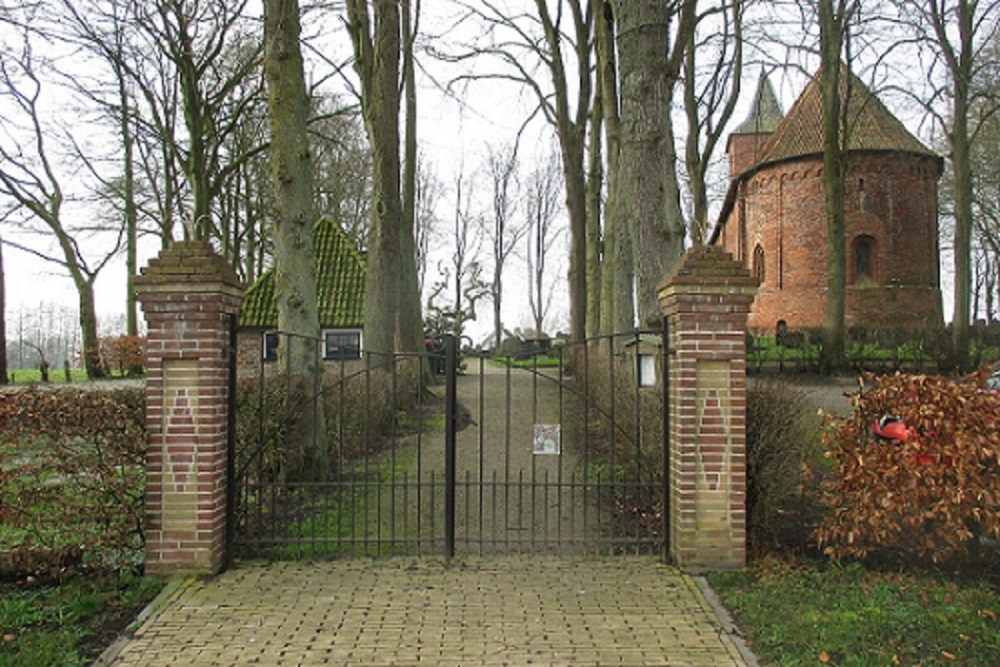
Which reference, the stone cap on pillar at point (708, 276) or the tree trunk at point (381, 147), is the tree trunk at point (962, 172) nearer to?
the tree trunk at point (381, 147)

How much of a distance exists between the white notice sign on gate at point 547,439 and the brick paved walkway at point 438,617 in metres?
0.94

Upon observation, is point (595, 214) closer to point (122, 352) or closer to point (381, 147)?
point (381, 147)

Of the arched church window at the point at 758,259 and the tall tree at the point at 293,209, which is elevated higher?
the arched church window at the point at 758,259

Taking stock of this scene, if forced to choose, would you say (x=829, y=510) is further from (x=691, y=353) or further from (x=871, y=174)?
→ (x=871, y=174)

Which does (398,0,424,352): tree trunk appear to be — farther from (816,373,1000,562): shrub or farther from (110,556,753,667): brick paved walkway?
(816,373,1000,562): shrub

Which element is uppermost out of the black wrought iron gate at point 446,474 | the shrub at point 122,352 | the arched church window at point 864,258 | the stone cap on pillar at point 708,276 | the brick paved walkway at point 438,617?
the arched church window at point 864,258

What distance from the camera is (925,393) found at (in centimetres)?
504

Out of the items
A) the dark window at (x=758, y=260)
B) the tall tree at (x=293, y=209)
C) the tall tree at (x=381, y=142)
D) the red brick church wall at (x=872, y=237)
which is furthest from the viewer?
the dark window at (x=758, y=260)

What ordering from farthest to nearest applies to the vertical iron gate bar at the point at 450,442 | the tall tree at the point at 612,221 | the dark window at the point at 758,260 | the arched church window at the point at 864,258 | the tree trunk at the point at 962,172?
the dark window at the point at 758,260
the arched church window at the point at 864,258
the tree trunk at the point at 962,172
the tall tree at the point at 612,221
the vertical iron gate bar at the point at 450,442

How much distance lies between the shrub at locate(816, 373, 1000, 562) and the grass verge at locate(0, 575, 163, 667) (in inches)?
203

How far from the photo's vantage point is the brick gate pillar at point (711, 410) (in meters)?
5.46

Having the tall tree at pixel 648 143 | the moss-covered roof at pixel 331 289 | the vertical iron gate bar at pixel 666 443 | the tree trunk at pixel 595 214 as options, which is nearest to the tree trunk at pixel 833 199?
the tree trunk at pixel 595 214

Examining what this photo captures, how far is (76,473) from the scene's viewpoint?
5234mm

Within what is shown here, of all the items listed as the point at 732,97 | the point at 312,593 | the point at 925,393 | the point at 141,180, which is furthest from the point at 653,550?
the point at 141,180
